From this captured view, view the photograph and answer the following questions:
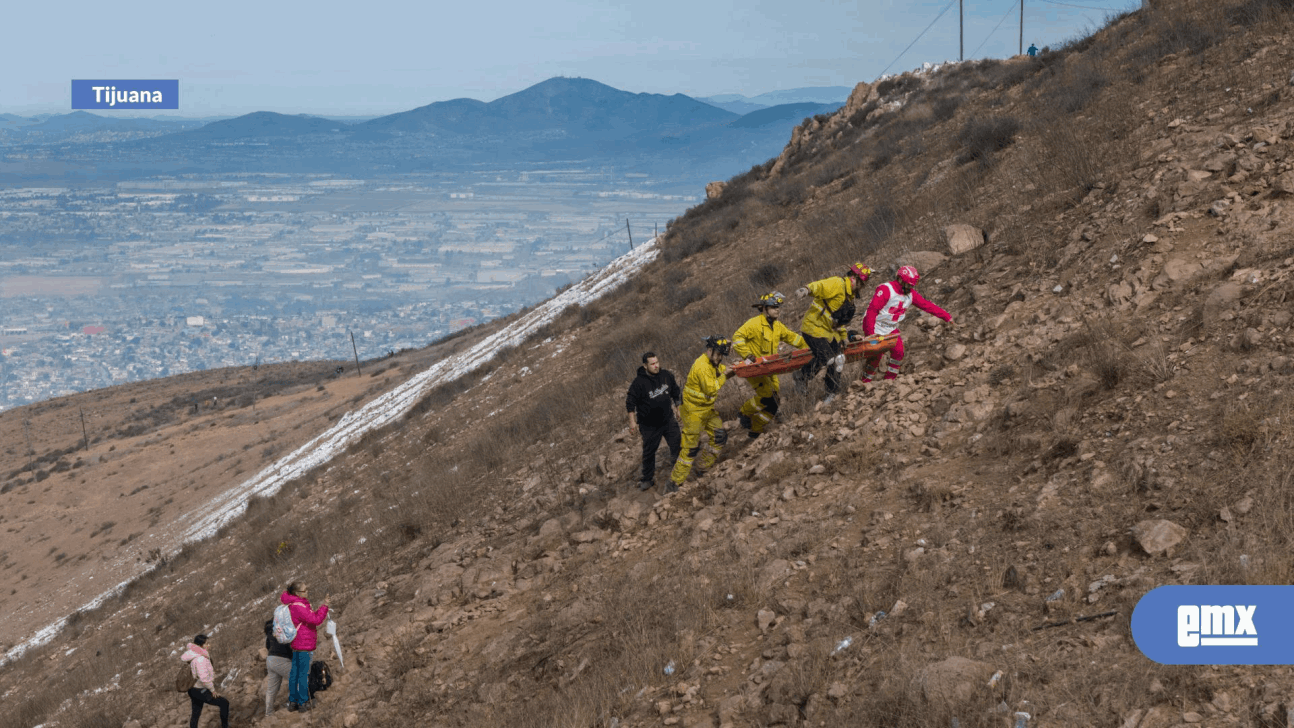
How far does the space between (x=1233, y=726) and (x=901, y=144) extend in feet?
62.9

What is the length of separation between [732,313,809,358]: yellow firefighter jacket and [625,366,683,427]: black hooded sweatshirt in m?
0.76

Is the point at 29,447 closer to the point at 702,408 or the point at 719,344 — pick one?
the point at 702,408

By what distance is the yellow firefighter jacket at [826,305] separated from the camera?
864cm

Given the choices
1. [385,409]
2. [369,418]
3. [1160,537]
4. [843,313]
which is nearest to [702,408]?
[843,313]

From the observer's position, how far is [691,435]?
28.1 feet

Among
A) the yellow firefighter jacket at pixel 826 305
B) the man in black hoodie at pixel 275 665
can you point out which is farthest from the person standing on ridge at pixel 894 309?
the man in black hoodie at pixel 275 665

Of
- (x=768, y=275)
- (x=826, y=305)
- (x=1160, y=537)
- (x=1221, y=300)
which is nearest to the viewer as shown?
(x=1160, y=537)

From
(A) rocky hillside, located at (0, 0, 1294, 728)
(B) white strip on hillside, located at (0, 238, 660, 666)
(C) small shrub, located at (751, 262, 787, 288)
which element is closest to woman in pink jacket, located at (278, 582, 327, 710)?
(A) rocky hillside, located at (0, 0, 1294, 728)

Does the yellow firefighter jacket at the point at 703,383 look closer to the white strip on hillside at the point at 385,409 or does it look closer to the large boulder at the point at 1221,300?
the large boulder at the point at 1221,300

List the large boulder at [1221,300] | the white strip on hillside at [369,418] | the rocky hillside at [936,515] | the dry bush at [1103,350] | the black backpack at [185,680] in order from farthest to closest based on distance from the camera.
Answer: the white strip on hillside at [369,418] → the black backpack at [185,680] → the large boulder at [1221,300] → the dry bush at [1103,350] → the rocky hillside at [936,515]

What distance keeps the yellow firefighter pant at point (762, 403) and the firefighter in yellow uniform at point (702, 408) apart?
551 millimetres

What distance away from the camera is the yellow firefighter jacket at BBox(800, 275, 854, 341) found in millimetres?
8641

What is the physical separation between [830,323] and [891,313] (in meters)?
0.60

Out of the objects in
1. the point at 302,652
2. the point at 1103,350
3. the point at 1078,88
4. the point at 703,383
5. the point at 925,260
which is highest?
the point at 1078,88
